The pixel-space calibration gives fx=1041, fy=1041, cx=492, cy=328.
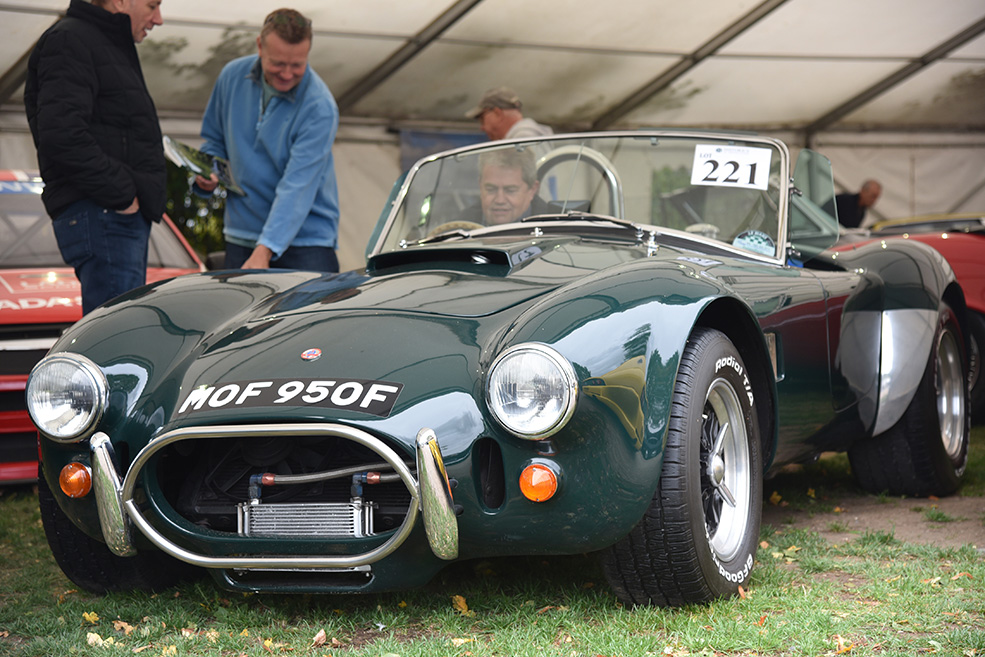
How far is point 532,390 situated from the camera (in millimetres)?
2254

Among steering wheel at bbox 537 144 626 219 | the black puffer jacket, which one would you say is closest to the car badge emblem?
steering wheel at bbox 537 144 626 219

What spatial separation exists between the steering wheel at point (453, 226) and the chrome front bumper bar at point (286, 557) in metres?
1.63

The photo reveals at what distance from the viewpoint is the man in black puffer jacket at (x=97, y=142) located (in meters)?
3.71

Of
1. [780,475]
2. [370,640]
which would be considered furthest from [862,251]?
[370,640]

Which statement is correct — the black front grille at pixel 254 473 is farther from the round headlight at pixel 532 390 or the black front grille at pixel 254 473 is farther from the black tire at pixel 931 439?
the black tire at pixel 931 439

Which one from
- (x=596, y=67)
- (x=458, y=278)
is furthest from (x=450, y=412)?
(x=596, y=67)

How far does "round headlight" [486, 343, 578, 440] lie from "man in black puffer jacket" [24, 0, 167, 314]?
208 centimetres

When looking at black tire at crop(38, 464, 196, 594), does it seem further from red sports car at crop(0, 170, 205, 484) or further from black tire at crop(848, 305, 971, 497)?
black tire at crop(848, 305, 971, 497)

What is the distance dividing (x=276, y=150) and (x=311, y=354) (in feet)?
7.26

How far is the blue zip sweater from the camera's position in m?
4.46

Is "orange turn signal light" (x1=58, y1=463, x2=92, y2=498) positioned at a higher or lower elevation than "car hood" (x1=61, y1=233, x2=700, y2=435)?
lower

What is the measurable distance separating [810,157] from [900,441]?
115 centimetres

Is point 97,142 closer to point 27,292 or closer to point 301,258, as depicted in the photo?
point 301,258

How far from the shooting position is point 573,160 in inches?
151
